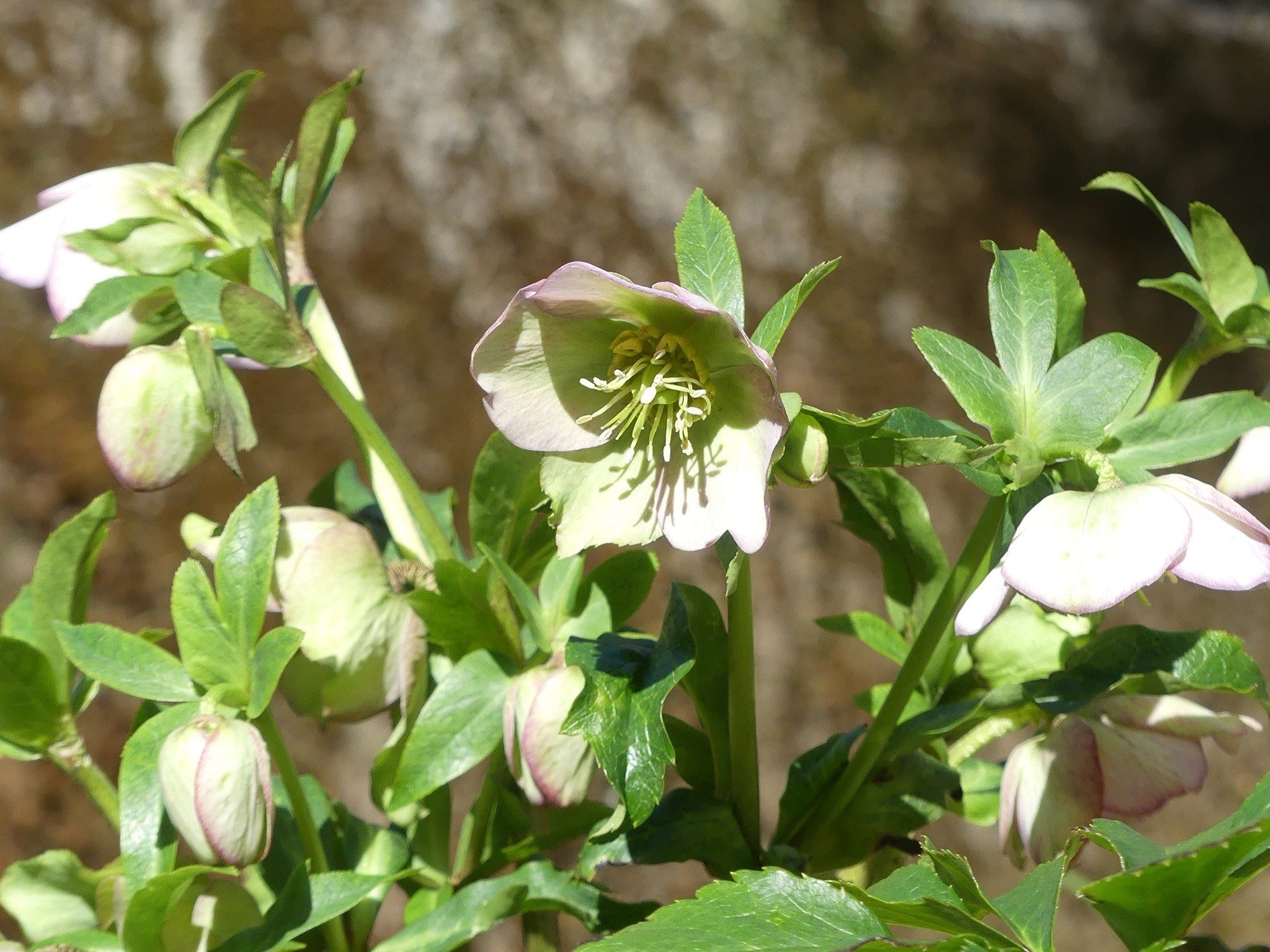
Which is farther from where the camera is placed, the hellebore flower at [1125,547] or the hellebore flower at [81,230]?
the hellebore flower at [81,230]

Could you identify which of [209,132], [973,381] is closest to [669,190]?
[209,132]

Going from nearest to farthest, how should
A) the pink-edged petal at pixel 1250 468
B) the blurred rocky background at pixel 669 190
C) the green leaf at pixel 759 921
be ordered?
the green leaf at pixel 759 921, the pink-edged petal at pixel 1250 468, the blurred rocky background at pixel 669 190

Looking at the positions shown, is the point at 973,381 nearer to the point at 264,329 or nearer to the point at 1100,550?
the point at 1100,550

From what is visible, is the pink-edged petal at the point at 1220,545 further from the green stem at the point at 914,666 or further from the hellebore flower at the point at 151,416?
the hellebore flower at the point at 151,416

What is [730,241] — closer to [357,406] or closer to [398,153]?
[357,406]

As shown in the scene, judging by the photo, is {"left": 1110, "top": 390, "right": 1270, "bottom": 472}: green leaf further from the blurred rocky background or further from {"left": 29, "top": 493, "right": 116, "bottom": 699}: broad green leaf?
the blurred rocky background

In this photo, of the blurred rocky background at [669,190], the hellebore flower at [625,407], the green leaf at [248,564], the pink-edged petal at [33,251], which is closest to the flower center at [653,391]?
the hellebore flower at [625,407]
